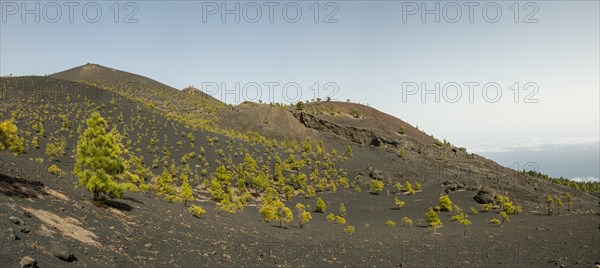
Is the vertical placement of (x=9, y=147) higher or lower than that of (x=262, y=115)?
lower

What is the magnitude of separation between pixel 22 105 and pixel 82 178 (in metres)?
53.7

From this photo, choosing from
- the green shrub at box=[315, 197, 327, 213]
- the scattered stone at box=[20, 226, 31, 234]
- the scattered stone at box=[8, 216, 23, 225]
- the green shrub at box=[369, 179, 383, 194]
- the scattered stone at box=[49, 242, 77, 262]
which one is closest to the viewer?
the scattered stone at box=[49, 242, 77, 262]

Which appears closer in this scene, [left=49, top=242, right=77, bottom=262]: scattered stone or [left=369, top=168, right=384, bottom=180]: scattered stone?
[left=49, top=242, right=77, bottom=262]: scattered stone

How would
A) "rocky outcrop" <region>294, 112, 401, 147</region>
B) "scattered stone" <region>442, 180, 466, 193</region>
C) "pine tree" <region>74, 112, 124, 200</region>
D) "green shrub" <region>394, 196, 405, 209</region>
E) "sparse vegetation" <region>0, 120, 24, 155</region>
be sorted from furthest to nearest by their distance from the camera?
"rocky outcrop" <region>294, 112, 401, 147</region> → "scattered stone" <region>442, 180, 466, 193</region> → "green shrub" <region>394, 196, 405, 209</region> → "pine tree" <region>74, 112, 124, 200</region> → "sparse vegetation" <region>0, 120, 24, 155</region>

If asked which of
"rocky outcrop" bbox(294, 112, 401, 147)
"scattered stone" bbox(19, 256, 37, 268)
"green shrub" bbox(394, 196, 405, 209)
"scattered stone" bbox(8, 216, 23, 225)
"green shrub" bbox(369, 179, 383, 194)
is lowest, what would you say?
"green shrub" bbox(394, 196, 405, 209)

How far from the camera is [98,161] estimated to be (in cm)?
2319

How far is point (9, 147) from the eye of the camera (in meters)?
21.3

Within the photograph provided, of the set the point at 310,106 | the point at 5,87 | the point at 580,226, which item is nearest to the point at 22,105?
the point at 5,87

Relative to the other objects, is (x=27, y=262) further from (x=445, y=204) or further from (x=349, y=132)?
(x=349, y=132)

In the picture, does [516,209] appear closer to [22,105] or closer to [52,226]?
[52,226]

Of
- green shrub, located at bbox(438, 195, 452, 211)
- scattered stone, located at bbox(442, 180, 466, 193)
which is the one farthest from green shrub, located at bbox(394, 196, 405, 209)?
scattered stone, located at bbox(442, 180, 466, 193)

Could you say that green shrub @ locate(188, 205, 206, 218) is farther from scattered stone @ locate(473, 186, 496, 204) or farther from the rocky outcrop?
the rocky outcrop

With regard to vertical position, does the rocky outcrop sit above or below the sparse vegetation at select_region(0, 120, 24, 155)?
above

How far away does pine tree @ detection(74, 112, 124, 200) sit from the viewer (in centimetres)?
2270
